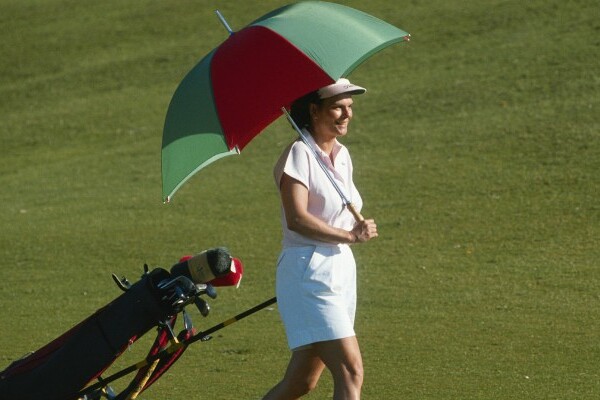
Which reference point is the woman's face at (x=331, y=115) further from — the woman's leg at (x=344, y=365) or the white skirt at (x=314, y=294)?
the woman's leg at (x=344, y=365)

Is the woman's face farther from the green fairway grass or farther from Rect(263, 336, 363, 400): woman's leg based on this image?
the green fairway grass


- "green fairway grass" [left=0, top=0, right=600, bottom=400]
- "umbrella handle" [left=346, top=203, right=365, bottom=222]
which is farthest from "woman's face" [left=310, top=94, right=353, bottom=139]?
"green fairway grass" [left=0, top=0, right=600, bottom=400]

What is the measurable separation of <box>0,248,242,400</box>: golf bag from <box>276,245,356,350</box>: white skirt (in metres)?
0.37

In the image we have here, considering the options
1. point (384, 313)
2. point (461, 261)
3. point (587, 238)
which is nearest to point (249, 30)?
point (384, 313)

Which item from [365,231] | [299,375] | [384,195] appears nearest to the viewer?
[365,231]

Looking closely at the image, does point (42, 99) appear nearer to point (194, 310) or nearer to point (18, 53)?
point (18, 53)

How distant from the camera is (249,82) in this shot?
5.55 m

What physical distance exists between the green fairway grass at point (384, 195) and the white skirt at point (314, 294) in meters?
1.95

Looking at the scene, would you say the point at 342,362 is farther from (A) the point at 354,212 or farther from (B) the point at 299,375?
(A) the point at 354,212

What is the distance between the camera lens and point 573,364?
25.7 ft

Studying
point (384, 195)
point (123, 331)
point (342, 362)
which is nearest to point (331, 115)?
point (342, 362)

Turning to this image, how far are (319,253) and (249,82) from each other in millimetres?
802

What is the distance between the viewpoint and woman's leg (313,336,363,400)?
5445 millimetres

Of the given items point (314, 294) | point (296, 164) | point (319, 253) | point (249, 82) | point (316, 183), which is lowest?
point (314, 294)
